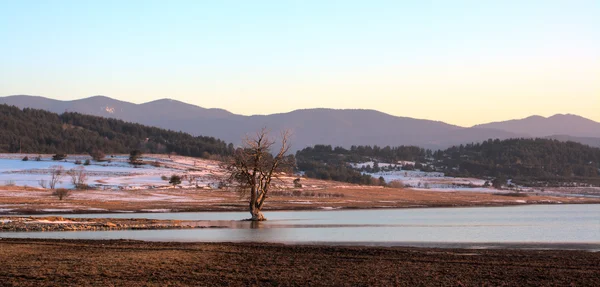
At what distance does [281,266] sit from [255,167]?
107 feet

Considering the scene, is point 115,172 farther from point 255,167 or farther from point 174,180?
point 255,167

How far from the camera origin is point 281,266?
24.2 metres

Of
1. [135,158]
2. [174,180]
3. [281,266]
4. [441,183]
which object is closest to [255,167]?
[281,266]

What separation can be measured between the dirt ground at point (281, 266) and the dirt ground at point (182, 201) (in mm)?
30913

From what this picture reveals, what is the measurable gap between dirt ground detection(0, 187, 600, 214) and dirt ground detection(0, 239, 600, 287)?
30.9 m

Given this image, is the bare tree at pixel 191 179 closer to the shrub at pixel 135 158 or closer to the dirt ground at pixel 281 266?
the shrub at pixel 135 158

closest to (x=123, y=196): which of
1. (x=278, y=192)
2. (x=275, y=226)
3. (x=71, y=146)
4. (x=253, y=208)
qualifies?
(x=278, y=192)

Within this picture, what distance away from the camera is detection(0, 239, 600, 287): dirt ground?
67.7 feet

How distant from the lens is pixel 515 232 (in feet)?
144

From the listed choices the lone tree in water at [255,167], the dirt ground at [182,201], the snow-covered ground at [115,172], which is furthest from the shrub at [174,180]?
the lone tree in water at [255,167]

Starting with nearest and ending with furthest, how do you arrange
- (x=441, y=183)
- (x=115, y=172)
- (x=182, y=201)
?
1. (x=182, y=201)
2. (x=115, y=172)
3. (x=441, y=183)

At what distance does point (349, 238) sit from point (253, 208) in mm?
18674

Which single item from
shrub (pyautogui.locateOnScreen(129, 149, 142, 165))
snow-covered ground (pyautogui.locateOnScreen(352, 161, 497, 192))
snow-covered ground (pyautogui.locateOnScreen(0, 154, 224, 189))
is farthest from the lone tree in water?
snow-covered ground (pyautogui.locateOnScreen(352, 161, 497, 192))

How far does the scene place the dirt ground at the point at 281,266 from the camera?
20.6 metres
